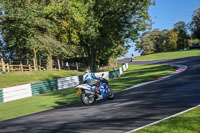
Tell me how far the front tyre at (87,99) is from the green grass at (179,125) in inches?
194

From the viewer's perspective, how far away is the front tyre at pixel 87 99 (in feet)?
31.2

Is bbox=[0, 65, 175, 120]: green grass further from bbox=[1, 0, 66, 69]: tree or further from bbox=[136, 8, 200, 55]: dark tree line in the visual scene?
bbox=[136, 8, 200, 55]: dark tree line

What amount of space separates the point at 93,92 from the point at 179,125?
216 inches

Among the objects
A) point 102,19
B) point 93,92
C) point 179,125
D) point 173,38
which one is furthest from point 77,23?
point 173,38

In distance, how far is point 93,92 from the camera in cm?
981

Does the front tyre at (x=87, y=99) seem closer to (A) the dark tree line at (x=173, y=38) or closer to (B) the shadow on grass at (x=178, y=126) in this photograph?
(B) the shadow on grass at (x=178, y=126)

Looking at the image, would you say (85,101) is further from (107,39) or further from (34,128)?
(107,39)

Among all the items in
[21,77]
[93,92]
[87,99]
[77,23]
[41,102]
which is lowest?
[41,102]

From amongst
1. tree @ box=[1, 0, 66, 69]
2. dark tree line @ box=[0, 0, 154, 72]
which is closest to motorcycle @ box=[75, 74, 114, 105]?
dark tree line @ box=[0, 0, 154, 72]

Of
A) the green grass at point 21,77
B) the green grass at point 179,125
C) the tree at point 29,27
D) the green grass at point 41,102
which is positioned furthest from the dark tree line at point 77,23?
the green grass at point 179,125

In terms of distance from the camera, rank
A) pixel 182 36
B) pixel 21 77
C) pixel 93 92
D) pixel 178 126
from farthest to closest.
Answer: pixel 182 36 → pixel 21 77 → pixel 93 92 → pixel 178 126

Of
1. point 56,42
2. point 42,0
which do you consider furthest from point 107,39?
point 42,0

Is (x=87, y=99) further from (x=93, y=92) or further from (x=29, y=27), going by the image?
(x=29, y=27)

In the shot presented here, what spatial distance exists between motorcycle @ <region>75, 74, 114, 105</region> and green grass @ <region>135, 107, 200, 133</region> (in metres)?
4.87
